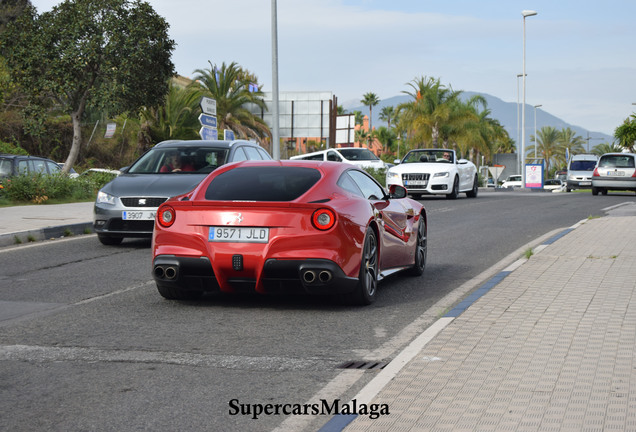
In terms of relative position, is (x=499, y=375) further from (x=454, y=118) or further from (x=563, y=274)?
(x=454, y=118)

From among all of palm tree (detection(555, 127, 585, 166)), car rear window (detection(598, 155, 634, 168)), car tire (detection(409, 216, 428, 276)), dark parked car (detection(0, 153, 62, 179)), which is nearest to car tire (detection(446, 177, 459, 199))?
car rear window (detection(598, 155, 634, 168))

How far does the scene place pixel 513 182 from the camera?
76.4 metres

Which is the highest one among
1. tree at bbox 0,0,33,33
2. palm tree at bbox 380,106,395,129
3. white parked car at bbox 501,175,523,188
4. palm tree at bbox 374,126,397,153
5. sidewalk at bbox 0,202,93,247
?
palm tree at bbox 380,106,395,129

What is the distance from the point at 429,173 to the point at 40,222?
13.9m

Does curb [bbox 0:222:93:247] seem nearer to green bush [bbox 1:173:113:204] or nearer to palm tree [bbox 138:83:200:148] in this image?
green bush [bbox 1:173:113:204]

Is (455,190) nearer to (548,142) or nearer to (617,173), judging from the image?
(617,173)

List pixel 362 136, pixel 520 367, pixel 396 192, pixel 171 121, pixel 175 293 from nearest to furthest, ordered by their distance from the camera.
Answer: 1. pixel 520 367
2. pixel 175 293
3. pixel 396 192
4. pixel 171 121
5. pixel 362 136

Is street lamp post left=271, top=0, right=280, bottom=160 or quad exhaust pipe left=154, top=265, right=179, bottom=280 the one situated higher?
street lamp post left=271, top=0, right=280, bottom=160

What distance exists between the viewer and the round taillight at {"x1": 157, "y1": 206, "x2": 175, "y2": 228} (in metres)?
7.78

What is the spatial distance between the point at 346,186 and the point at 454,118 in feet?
174

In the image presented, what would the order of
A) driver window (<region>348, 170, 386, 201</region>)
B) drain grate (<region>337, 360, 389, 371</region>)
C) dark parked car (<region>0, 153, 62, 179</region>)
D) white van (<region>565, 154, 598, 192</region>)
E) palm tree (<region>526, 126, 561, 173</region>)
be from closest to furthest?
drain grate (<region>337, 360, 389, 371</region>)
driver window (<region>348, 170, 386, 201</region>)
dark parked car (<region>0, 153, 62, 179</region>)
white van (<region>565, 154, 598, 192</region>)
palm tree (<region>526, 126, 561, 173</region>)

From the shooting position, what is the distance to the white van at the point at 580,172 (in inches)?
1791

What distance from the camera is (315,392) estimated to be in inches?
197

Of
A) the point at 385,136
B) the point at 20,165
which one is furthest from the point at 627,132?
the point at 385,136
